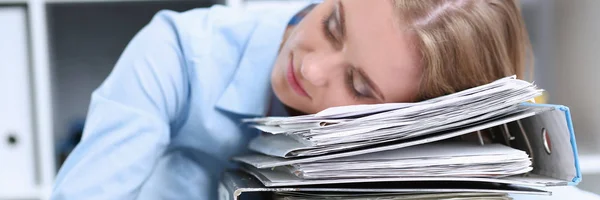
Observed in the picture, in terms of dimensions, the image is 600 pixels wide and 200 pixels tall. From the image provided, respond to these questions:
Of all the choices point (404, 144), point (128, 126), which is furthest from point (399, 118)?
point (128, 126)

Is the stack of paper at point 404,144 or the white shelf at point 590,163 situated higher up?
the stack of paper at point 404,144

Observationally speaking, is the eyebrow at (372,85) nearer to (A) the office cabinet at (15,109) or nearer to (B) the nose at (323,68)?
(B) the nose at (323,68)

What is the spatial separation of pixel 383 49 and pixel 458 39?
0.08m

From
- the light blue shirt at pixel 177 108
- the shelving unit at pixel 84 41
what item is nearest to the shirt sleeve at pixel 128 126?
the light blue shirt at pixel 177 108

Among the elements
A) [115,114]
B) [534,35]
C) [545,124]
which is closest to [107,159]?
Answer: [115,114]

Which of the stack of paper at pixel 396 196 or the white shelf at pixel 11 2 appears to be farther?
the white shelf at pixel 11 2

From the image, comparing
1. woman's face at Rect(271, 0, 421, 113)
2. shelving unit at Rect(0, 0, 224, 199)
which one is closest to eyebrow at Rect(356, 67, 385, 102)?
woman's face at Rect(271, 0, 421, 113)

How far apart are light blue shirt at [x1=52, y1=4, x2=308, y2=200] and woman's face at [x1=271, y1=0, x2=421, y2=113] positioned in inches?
3.4

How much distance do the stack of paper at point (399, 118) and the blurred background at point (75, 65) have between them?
667mm

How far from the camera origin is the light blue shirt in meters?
0.60

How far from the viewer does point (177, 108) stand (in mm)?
724

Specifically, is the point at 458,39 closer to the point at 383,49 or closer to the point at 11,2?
the point at 383,49

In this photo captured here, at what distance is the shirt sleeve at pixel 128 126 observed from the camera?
0.59 metres

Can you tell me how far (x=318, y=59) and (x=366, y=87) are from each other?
0.06m
